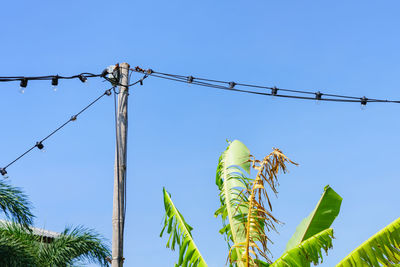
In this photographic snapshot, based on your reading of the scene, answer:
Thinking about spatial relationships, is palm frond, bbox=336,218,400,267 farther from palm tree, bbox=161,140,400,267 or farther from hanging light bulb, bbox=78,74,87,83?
hanging light bulb, bbox=78,74,87,83

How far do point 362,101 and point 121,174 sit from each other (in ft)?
15.2

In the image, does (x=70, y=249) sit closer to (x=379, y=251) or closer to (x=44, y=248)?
(x=44, y=248)

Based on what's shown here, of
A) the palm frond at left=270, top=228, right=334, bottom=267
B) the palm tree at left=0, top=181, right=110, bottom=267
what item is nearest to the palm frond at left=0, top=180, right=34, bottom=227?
the palm tree at left=0, top=181, right=110, bottom=267

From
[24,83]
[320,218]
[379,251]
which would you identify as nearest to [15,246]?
[24,83]

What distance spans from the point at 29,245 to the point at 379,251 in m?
7.99

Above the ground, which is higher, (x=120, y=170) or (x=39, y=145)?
(x=39, y=145)

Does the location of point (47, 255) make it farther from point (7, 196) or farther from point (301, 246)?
point (301, 246)

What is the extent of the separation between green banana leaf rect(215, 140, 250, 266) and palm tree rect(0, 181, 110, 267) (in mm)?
4421

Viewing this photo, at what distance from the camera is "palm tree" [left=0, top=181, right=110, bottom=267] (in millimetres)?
12477

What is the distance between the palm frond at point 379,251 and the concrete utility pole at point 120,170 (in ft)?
10.6

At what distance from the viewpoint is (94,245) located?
13.7m

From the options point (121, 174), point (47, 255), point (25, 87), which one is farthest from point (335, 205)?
point (47, 255)

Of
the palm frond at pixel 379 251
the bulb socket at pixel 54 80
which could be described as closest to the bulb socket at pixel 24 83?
the bulb socket at pixel 54 80

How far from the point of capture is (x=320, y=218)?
403 inches
